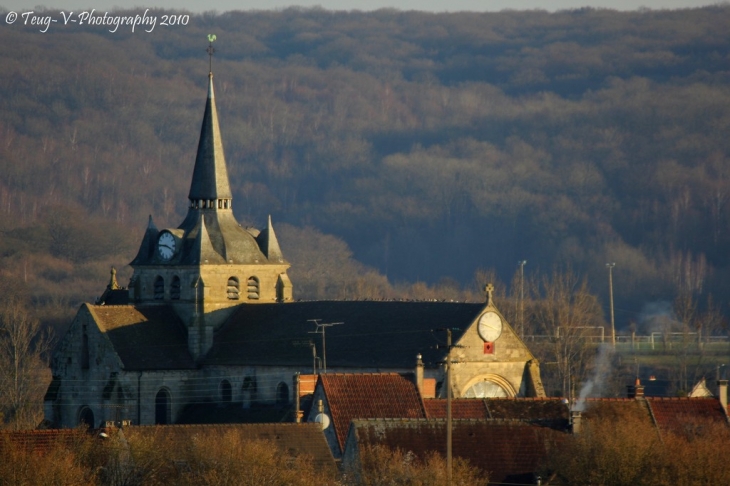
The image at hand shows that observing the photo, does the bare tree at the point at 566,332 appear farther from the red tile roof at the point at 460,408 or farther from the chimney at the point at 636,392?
the red tile roof at the point at 460,408

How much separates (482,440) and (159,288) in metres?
33.4

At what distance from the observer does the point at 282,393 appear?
81125 mm

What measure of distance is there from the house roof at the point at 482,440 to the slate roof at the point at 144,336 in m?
27.8

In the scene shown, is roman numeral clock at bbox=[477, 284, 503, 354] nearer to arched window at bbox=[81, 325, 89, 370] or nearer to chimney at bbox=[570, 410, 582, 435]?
chimney at bbox=[570, 410, 582, 435]

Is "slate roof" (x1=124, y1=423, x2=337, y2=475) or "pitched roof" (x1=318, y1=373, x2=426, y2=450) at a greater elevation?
"pitched roof" (x1=318, y1=373, x2=426, y2=450)

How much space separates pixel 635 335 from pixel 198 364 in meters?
42.4

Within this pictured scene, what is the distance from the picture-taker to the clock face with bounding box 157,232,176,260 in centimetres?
8906

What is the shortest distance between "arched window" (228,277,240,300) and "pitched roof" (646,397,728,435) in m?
27.1

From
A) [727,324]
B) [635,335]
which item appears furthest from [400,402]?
[727,324]

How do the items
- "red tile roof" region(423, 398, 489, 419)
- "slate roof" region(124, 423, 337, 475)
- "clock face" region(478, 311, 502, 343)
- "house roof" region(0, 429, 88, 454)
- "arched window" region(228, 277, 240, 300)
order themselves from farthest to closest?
1. "arched window" region(228, 277, 240, 300)
2. "clock face" region(478, 311, 502, 343)
3. "red tile roof" region(423, 398, 489, 419)
4. "slate roof" region(124, 423, 337, 475)
5. "house roof" region(0, 429, 88, 454)

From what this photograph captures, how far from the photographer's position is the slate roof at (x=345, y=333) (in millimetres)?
76438

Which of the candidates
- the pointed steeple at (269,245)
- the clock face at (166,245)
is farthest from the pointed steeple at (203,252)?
the pointed steeple at (269,245)

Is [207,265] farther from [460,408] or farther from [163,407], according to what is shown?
[460,408]

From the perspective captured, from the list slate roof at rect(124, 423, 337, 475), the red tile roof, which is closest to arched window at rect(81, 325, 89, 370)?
the red tile roof
